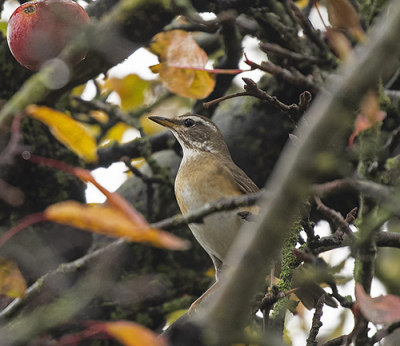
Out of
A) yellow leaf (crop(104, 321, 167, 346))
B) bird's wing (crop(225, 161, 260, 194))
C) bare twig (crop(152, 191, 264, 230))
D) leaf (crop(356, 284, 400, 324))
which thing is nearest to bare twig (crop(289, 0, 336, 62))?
bird's wing (crop(225, 161, 260, 194))

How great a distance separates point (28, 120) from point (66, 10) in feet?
4.64

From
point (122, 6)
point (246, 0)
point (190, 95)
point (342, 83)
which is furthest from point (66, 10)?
point (342, 83)

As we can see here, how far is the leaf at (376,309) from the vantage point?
1.73 m

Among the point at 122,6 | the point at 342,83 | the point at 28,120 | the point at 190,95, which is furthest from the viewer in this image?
the point at 28,120

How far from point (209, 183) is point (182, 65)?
1.05 m

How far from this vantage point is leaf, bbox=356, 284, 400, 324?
173 centimetres

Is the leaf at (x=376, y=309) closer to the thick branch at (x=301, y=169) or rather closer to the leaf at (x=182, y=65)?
the thick branch at (x=301, y=169)

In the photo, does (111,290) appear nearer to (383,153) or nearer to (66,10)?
(66,10)

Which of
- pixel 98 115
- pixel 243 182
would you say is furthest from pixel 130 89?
pixel 243 182

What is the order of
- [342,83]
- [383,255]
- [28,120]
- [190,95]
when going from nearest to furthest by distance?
[342,83], [190,95], [28,120], [383,255]

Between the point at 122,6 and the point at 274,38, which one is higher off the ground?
the point at 122,6

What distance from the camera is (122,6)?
3.27 m

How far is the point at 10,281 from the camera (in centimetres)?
290

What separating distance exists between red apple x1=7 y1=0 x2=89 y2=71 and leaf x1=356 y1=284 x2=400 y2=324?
2197 mm
